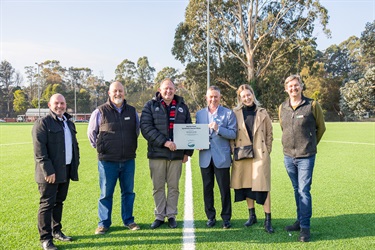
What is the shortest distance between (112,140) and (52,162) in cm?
80

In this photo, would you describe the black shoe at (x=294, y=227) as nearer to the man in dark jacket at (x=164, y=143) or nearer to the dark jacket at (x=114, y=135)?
the man in dark jacket at (x=164, y=143)

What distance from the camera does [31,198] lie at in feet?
20.6

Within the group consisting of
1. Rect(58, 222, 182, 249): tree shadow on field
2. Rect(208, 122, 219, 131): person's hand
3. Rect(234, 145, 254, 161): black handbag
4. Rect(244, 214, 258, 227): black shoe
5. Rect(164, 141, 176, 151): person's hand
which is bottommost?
Rect(58, 222, 182, 249): tree shadow on field

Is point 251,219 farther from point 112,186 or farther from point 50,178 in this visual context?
point 50,178

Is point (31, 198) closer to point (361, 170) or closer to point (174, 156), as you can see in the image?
point (174, 156)

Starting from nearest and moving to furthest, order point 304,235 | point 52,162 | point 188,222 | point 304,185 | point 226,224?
point 52,162 < point 304,235 < point 304,185 < point 226,224 < point 188,222

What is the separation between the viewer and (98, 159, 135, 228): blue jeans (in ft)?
14.6

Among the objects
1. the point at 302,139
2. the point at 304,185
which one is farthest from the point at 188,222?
the point at 302,139

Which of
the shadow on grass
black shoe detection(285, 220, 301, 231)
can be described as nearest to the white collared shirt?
the shadow on grass

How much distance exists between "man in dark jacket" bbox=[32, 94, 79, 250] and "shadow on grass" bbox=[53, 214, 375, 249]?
344 mm

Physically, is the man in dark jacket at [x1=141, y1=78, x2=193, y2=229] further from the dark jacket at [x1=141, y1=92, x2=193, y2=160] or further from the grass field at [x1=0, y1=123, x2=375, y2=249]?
the grass field at [x1=0, y1=123, x2=375, y2=249]

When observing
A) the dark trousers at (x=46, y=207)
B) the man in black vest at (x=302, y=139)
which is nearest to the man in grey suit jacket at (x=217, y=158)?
the man in black vest at (x=302, y=139)

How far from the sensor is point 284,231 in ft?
14.6

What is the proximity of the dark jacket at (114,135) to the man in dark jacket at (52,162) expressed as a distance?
389 mm
